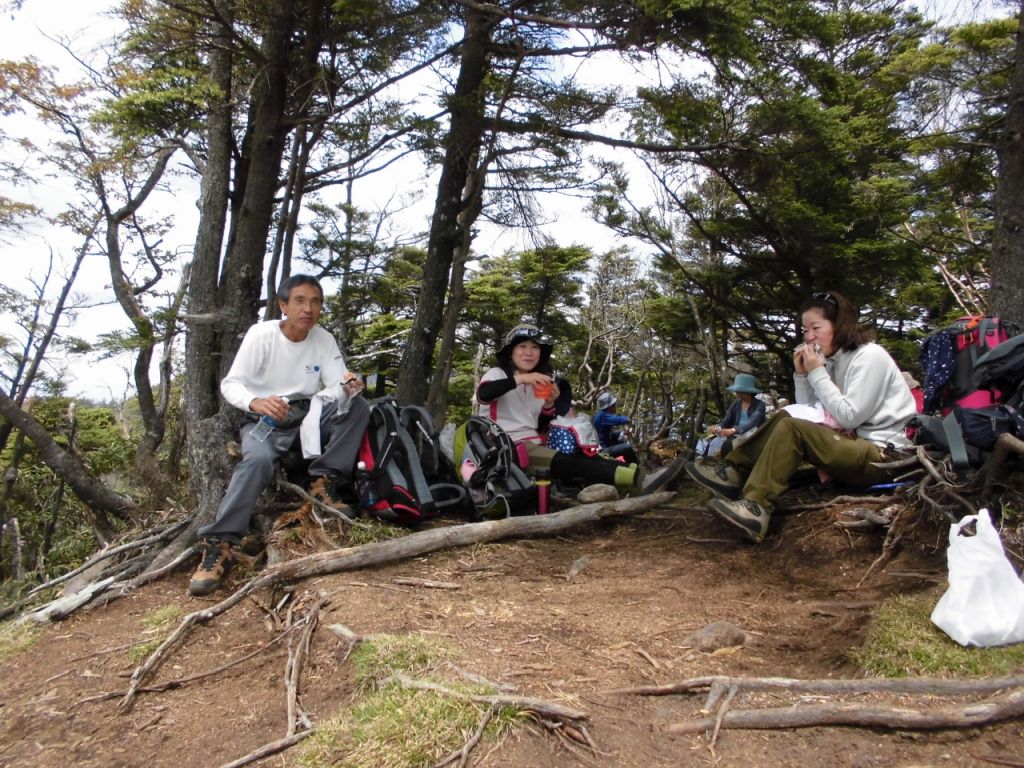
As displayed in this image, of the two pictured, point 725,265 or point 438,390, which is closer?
point 438,390

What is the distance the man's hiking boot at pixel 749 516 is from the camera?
4.09 m

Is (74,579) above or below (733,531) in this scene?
below

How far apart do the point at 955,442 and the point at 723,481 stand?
4.79ft

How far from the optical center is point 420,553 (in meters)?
4.12

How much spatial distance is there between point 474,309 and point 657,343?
14.5 ft

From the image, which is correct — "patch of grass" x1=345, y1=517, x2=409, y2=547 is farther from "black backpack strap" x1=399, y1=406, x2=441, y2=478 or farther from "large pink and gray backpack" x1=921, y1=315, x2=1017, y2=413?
"large pink and gray backpack" x1=921, y1=315, x2=1017, y2=413

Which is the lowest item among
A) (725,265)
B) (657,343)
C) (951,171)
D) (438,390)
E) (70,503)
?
(70,503)

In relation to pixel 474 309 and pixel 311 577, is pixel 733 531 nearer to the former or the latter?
pixel 311 577

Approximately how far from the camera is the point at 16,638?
11.7 feet

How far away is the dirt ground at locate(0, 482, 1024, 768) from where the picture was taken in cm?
201

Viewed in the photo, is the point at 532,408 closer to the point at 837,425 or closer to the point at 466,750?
the point at 837,425

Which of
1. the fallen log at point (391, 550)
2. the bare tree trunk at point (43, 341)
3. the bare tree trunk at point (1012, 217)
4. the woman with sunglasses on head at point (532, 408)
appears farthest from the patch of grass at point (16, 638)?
the bare tree trunk at point (43, 341)

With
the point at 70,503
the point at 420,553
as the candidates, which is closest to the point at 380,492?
the point at 420,553

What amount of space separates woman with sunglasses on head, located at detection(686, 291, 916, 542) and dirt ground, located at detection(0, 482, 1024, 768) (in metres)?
0.33
